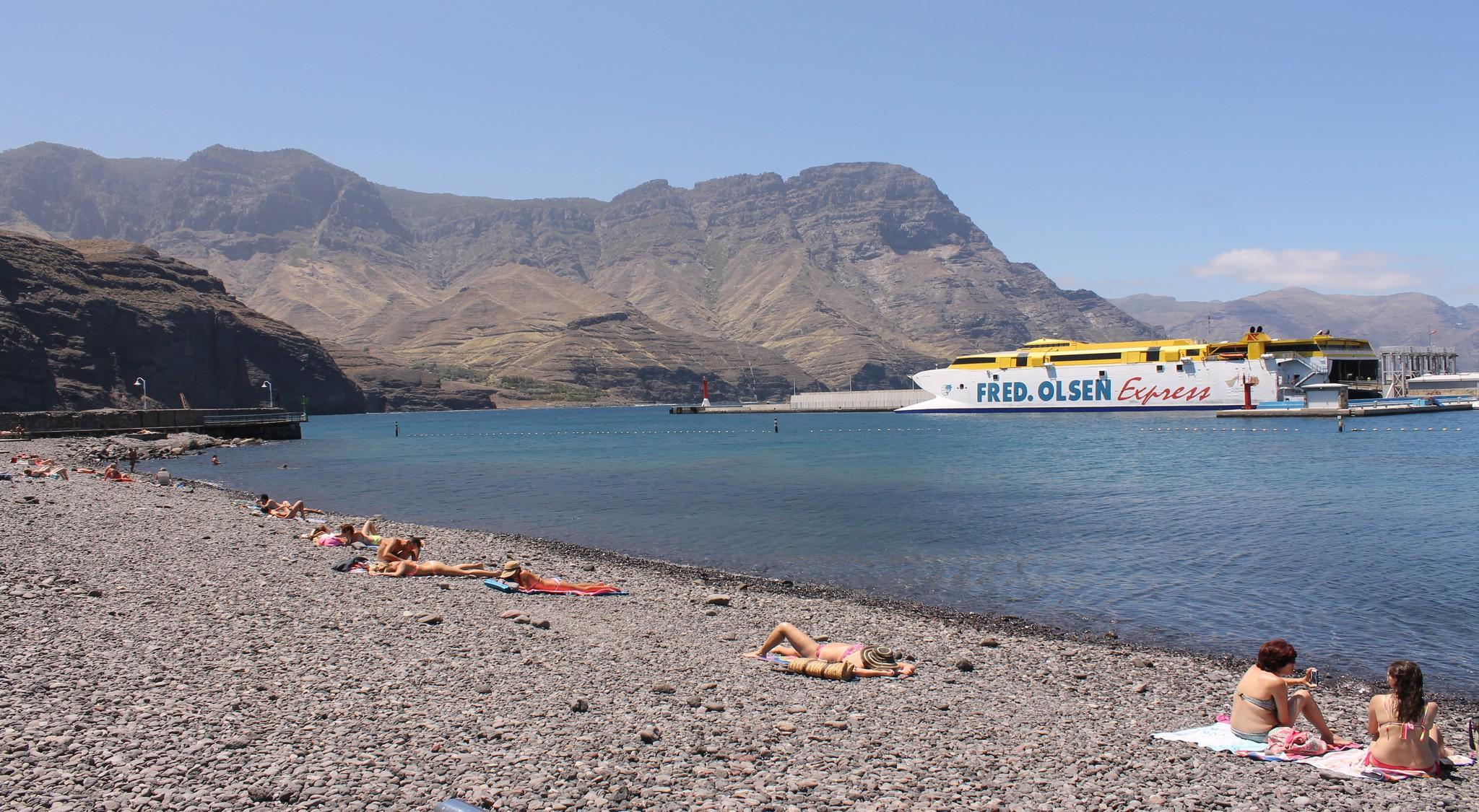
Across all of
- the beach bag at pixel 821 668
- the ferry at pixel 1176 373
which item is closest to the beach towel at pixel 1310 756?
the beach bag at pixel 821 668

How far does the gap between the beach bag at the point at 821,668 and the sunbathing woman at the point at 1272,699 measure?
4017 mm

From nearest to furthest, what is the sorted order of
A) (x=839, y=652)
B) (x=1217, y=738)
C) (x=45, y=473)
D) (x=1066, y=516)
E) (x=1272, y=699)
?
(x=1272, y=699), (x=1217, y=738), (x=839, y=652), (x=1066, y=516), (x=45, y=473)

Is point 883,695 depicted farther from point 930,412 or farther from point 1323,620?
point 930,412

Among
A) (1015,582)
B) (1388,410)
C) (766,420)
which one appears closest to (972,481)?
(1015,582)

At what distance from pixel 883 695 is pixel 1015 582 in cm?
964

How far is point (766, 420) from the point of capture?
443 feet

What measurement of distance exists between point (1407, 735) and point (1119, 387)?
3984 inches

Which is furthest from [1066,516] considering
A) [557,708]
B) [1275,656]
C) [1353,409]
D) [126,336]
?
[126,336]

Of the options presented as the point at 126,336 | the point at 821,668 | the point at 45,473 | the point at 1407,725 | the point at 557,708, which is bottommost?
the point at 821,668

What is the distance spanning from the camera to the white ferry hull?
97.2 metres

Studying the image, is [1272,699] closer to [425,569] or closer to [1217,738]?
[1217,738]

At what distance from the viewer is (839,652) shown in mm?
11312

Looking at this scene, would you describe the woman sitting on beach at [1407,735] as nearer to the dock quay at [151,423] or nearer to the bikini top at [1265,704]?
the bikini top at [1265,704]

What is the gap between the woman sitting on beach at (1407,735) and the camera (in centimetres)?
775
